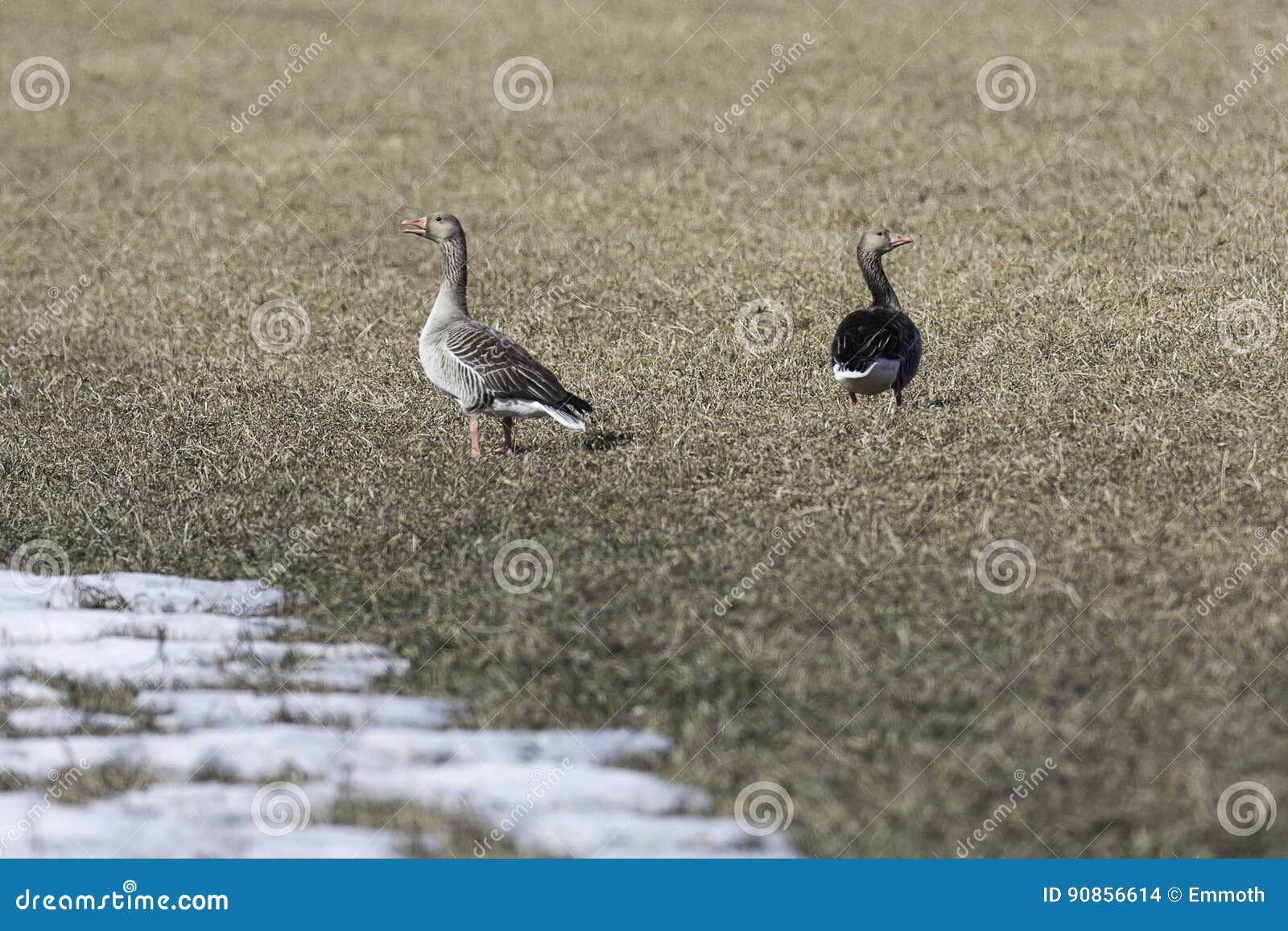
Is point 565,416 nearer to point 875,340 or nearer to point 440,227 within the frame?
point 440,227

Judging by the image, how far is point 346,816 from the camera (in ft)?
19.7

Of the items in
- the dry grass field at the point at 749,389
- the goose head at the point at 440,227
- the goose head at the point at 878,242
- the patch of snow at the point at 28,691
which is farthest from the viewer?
the goose head at the point at 878,242

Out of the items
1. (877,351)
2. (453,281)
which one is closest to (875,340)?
(877,351)

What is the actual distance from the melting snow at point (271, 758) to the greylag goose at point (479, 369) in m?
2.57

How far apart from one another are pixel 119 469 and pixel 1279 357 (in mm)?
9791

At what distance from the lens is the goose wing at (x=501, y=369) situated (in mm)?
9953

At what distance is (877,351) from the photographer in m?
10.5

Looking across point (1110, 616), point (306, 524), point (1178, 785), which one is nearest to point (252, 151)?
point (306, 524)

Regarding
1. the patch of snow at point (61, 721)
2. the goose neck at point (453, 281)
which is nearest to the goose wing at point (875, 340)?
the goose neck at point (453, 281)

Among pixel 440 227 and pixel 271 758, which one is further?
pixel 440 227

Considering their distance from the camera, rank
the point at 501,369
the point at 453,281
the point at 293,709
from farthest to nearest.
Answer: the point at 453,281
the point at 501,369
the point at 293,709

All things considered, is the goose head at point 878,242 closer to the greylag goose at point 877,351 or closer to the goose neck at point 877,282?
the goose neck at point 877,282

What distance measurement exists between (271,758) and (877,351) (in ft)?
19.1

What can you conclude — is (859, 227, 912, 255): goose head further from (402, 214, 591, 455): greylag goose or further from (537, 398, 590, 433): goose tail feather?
(537, 398, 590, 433): goose tail feather
